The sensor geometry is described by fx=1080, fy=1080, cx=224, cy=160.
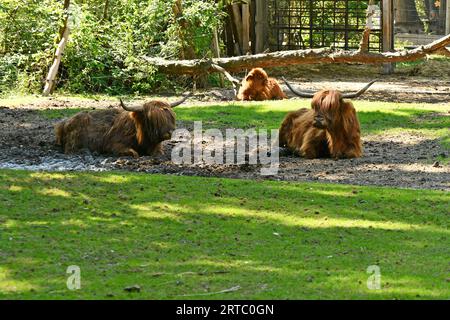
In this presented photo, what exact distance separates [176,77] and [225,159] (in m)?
8.48

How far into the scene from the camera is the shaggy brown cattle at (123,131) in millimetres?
15117

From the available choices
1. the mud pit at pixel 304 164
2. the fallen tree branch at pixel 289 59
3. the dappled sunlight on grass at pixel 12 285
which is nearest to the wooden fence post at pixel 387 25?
the fallen tree branch at pixel 289 59

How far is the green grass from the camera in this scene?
8.59 metres

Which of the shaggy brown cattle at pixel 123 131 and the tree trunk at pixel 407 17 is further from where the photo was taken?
the tree trunk at pixel 407 17

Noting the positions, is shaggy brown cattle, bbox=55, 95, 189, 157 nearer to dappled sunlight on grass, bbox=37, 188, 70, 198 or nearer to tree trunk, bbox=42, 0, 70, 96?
dappled sunlight on grass, bbox=37, 188, 70, 198

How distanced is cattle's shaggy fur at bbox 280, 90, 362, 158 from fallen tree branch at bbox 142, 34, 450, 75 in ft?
18.9

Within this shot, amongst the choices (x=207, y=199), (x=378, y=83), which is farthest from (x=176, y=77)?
(x=207, y=199)

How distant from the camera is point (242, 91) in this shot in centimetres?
2116

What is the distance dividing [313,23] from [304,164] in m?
16.5

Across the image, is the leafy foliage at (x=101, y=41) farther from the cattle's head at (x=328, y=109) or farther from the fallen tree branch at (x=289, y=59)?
the cattle's head at (x=328, y=109)

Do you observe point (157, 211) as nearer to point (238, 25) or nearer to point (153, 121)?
point (153, 121)

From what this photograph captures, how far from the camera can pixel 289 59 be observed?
21797 millimetres

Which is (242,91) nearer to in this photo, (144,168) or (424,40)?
(144,168)

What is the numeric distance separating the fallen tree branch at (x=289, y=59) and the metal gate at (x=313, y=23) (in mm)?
8305
